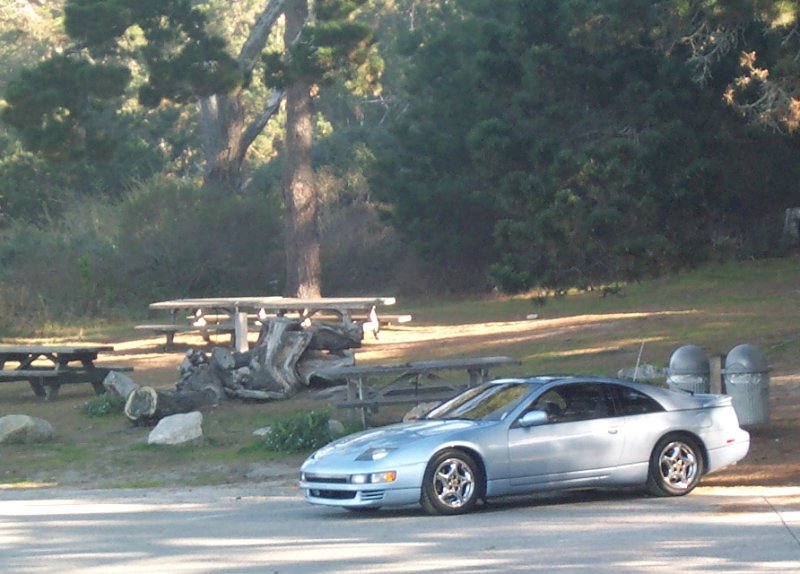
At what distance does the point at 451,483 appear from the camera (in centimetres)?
1174

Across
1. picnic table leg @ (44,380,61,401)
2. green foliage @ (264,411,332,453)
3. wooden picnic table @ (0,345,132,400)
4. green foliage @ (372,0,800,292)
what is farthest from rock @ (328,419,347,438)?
picnic table leg @ (44,380,61,401)

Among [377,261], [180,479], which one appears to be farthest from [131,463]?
[377,261]

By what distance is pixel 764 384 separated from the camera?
15766 millimetres

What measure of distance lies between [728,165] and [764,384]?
5516 mm

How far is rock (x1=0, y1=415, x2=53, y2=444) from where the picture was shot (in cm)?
1889

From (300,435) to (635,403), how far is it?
19.1 ft

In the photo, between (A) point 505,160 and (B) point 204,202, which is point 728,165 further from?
(B) point 204,202

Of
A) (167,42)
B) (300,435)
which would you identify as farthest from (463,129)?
(300,435)

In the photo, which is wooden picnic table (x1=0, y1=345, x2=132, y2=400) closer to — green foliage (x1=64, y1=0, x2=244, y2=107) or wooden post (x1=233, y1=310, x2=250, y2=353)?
wooden post (x1=233, y1=310, x2=250, y2=353)

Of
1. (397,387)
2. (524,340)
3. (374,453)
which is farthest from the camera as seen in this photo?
(524,340)

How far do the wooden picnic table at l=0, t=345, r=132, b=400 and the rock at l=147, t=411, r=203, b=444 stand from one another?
5.15 metres

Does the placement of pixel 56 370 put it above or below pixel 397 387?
above

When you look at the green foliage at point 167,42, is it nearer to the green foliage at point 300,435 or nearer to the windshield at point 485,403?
the green foliage at point 300,435

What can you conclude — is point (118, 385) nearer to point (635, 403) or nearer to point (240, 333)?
point (240, 333)
